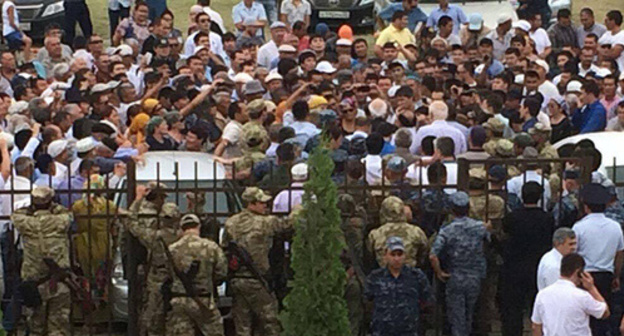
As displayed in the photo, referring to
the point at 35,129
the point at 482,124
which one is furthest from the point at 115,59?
the point at 482,124

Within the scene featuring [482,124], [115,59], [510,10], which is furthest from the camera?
[510,10]

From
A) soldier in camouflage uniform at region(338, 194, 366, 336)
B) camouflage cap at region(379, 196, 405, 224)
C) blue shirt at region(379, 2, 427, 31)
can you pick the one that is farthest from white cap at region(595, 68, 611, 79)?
camouflage cap at region(379, 196, 405, 224)

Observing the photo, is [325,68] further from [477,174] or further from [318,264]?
[318,264]

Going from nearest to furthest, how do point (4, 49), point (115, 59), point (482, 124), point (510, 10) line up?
point (482, 124)
point (115, 59)
point (4, 49)
point (510, 10)

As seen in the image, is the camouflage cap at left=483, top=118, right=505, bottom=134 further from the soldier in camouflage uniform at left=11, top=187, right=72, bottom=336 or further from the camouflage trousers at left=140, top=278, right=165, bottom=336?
the soldier in camouflage uniform at left=11, top=187, right=72, bottom=336

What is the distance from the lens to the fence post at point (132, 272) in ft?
58.3

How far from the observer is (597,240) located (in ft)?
57.4

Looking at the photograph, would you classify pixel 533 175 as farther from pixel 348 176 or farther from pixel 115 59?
pixel 115 59

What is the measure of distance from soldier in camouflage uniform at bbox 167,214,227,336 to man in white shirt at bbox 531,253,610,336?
9.65ft

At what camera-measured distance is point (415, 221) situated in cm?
1811

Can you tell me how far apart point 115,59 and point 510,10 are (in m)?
8.16

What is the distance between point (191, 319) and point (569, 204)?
382 centimetres

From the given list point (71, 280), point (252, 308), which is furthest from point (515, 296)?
point (71, 280)

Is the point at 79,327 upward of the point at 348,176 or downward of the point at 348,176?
downward
